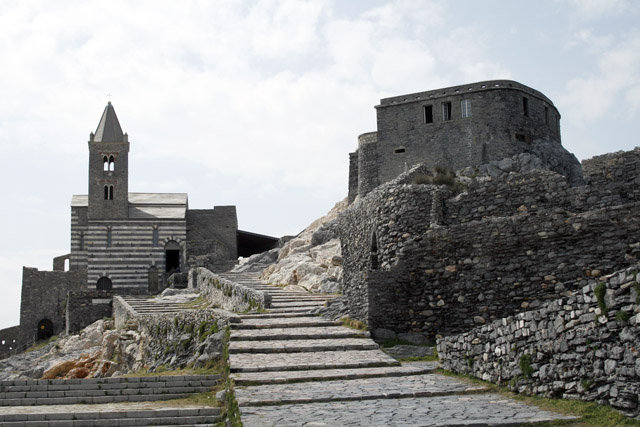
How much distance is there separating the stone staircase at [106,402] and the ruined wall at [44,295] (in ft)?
130

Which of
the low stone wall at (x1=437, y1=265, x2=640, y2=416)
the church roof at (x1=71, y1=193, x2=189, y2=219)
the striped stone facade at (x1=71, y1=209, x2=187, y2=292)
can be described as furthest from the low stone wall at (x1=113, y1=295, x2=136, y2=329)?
the low stone wall at (x1=437, y1=265, x2=640, y2=416)

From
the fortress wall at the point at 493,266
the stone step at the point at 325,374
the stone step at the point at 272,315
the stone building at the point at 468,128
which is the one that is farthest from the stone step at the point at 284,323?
the stone building at the point at 468,128

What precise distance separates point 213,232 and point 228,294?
2771cm

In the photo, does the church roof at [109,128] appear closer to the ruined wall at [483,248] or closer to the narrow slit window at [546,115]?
the narrow slit window at [546,115]

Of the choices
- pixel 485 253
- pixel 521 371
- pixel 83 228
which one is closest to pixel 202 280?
pixel 83 228

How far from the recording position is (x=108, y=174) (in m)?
55.4

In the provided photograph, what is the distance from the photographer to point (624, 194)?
1548cm

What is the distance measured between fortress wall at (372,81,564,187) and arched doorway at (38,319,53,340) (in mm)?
29017

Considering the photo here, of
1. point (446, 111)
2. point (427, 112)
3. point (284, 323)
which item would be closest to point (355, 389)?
point (284, 323)

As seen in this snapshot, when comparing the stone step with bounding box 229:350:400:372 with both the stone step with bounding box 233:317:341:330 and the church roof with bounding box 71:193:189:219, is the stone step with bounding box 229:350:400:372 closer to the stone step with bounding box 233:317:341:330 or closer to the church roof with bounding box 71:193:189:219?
the stone step with bounding box 233:317:341:330

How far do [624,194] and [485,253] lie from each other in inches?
129

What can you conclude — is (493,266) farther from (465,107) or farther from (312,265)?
(465,107)

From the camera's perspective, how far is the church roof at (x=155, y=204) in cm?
5478

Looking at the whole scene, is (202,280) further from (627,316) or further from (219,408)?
(627,316)
